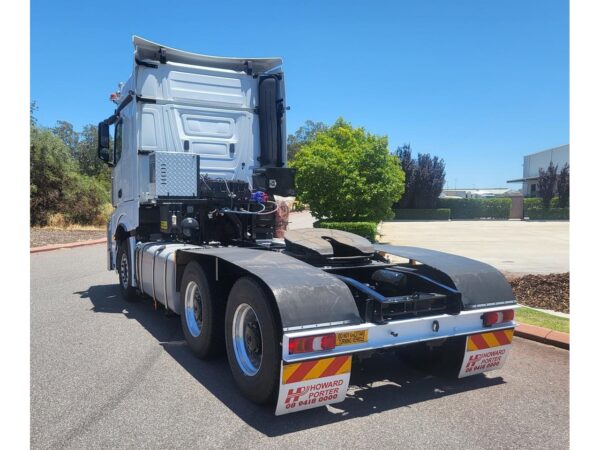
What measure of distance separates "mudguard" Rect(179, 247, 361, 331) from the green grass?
3.53m

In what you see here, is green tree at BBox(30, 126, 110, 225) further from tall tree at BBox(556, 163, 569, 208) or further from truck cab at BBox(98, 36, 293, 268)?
tall tree at BBox(556, 163, 569, 208)

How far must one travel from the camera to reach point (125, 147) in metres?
8.15

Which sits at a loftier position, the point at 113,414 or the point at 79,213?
the point at 79,213

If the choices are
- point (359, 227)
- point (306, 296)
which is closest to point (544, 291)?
→ point (306, 296)

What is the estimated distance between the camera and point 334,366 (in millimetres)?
3643

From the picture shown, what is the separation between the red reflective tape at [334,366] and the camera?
3625 millimetres

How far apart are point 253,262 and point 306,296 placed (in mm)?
786

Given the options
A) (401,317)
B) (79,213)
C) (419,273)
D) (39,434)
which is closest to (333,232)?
(419,273)

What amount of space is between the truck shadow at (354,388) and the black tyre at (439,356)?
7 centimetres

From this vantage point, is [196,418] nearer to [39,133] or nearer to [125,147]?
[125,147]

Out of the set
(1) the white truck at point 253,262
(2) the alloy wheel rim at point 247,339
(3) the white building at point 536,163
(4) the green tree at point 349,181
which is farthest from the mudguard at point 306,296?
(3) the white building at point 536,163

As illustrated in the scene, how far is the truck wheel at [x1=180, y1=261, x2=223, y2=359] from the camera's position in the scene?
4.92 meters

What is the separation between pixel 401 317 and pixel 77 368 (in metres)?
3.21

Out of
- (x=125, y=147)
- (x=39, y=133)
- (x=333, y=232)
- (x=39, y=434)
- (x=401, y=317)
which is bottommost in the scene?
(x=39, y=434)
